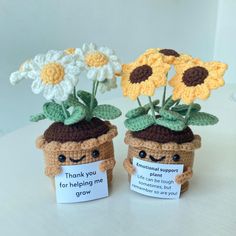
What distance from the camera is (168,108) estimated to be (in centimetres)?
66

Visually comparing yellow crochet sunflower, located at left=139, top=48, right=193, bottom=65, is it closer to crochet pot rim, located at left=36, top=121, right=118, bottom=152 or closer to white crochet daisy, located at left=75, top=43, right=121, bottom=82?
white crochet daisy, located at left=75, top=43, right=121, bottom=82

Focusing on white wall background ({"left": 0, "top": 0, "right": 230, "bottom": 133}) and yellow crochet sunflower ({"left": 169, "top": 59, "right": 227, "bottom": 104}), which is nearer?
yellow crochet sunflower ({"left": 169, "top": 59, "right": 227, "bottom": 104})

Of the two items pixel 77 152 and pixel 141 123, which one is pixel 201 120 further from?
pixel 77 152

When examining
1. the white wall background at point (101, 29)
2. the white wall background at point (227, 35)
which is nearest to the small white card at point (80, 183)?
the white wall background at point (101, 29)

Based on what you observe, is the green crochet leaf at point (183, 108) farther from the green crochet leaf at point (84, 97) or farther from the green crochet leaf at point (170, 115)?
the green crochet leaf at point (84, 97)

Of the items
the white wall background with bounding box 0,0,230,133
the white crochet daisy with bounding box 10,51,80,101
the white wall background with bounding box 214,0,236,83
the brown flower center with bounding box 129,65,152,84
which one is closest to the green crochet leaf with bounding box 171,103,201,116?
the brown flower center with bounding box 129,65,152,84

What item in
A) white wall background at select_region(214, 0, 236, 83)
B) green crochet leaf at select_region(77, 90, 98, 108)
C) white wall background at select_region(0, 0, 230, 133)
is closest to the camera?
green crochet leaf at select_region(77, 90, 98, 108)

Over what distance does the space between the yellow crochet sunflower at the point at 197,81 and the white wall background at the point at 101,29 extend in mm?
926

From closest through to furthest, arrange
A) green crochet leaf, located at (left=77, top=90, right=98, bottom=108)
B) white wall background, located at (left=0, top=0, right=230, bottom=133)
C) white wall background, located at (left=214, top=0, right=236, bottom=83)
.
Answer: green crochet leaf, located at (left=77, top=90, right=98, bottom=108)
white wall background, located at (left=0, top=0, right=230, bottom=133)
white wall background, located at (left=214, top=0, right=236, bottom=83)

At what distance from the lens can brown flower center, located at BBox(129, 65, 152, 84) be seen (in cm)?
61

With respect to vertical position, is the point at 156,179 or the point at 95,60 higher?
the point at 95,60

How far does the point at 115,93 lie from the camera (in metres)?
1.88

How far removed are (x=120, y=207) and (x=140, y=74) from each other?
0.78 ft

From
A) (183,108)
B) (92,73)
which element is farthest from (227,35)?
(92,73)
